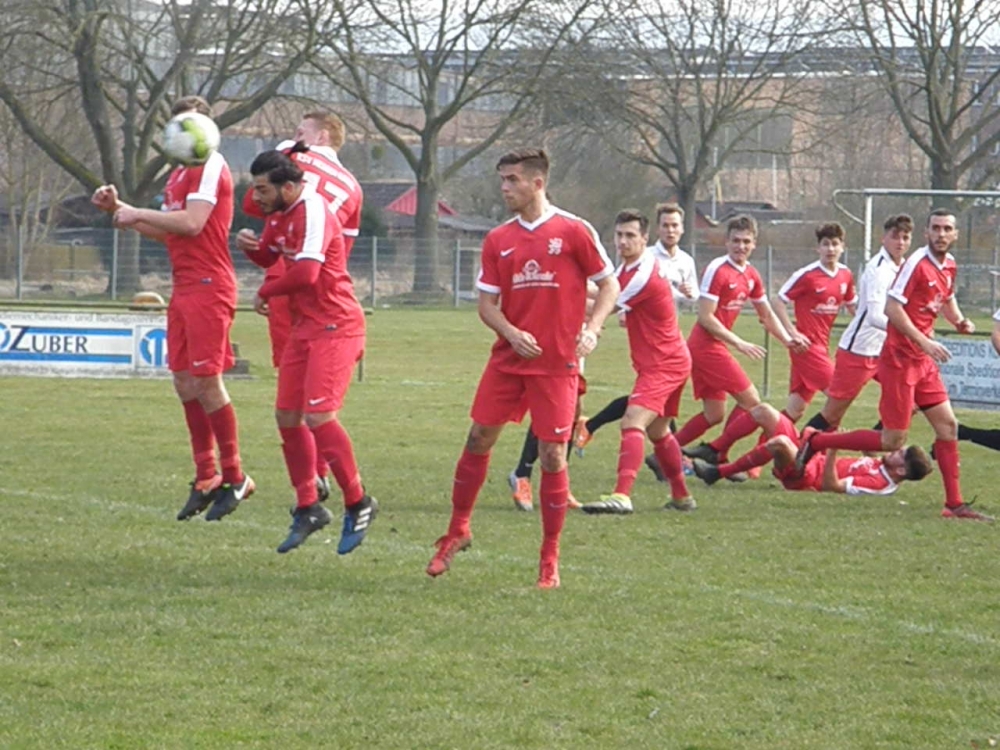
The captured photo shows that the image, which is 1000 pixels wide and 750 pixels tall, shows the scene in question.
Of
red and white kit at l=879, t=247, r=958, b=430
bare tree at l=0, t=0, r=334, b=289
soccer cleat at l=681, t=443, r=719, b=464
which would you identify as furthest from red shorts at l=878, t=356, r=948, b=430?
bare tree at l=0, t=0, r=334, b=289

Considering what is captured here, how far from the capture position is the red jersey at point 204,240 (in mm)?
8906

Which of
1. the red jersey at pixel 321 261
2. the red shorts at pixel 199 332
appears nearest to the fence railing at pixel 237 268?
the red shorts at pixel 199 332

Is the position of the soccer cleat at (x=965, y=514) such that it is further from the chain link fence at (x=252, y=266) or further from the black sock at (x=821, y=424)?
the chain link fence at (x=252, y=266)

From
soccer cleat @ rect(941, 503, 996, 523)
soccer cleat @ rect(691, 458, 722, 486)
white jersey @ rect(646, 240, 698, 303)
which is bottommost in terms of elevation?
soccer cleat @ rect(941, 503, 996, 523)

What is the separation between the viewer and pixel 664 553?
9164 mm

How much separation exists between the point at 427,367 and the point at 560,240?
16.9 m

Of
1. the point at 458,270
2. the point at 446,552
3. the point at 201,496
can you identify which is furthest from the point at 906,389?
the point at 458,270

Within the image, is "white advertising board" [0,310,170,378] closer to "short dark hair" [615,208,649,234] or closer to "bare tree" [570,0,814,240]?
"short dark hair" [615,208,649,234]

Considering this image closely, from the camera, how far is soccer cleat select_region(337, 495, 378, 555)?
8.37 meters

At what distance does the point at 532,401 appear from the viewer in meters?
8.05

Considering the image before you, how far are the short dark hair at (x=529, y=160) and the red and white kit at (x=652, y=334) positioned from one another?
2.74m

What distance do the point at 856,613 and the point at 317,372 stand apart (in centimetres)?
275

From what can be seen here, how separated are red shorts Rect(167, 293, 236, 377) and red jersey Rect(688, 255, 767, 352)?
157 inches

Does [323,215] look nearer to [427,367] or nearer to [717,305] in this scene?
[717,305]
